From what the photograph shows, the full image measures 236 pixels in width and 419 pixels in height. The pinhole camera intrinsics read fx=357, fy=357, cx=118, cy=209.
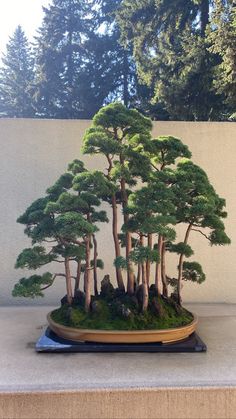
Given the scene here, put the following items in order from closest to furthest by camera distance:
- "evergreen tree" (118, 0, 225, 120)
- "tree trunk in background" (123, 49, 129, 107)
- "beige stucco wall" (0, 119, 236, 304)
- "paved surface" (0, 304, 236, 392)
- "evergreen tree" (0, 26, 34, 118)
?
"paved surface" (0, 304, 236, 392) < "beige stucco wall" (0, 119, 236, 304) < "evergreen tree" (118, 0, 225, 120) < "tree trunk in background" (123, 49, 129, 107) < "evergreen tree" (0, 26, 34, 118)

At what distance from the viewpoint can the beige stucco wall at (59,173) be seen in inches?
95.3

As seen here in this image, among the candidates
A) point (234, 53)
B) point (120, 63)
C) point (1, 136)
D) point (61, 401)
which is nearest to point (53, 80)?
point (120, 63)

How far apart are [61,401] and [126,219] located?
0.70 m

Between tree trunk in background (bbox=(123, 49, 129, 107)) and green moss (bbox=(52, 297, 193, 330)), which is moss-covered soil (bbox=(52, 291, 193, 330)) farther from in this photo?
tree trunk in background (bbox=(123, 49, 129, 107))

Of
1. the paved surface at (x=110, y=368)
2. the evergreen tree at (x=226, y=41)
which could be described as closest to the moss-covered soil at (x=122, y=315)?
the paved surface at (x=110, y=368)

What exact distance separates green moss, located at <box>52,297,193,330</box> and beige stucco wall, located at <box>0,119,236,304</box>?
0.89 meters

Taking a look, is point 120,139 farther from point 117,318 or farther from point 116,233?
point 117,318

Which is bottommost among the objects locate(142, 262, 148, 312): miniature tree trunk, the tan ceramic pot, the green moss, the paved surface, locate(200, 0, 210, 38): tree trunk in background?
the paved surface

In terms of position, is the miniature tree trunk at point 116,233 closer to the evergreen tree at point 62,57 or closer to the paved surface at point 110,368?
the paved surface at point 110,368

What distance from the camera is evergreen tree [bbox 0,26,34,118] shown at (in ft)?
32.4

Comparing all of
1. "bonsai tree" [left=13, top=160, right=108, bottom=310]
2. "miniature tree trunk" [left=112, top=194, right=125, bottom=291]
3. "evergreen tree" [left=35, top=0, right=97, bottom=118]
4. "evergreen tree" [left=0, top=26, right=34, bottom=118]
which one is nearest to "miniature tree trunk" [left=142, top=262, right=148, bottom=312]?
"miniature tree trunk" [left=112, top=194, right=125, bottom=291]

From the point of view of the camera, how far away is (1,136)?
7.97 feet

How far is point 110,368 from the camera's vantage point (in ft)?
4.25

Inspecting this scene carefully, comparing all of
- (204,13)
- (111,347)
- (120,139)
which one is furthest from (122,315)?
(204,13)
